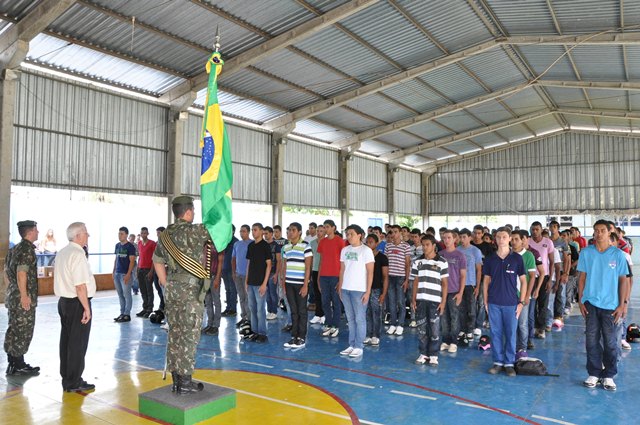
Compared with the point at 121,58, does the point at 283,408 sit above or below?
below

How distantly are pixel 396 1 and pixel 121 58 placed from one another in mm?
7142

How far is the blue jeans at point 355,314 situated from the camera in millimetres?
6582

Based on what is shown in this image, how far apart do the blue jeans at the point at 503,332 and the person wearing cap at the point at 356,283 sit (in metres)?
1.60

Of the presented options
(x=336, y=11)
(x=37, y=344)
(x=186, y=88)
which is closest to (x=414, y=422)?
(x=37, y=344)

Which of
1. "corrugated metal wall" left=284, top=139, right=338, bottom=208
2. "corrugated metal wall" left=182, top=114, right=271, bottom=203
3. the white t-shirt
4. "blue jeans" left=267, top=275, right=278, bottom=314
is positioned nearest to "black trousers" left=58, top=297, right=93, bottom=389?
the white t-shirt

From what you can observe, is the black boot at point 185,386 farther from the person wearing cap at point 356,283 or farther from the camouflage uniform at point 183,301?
the person wearing cap at point 356,283

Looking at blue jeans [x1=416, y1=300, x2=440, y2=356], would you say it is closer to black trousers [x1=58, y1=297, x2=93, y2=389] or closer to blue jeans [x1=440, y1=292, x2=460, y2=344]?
blue jeans [x1=440, y1=292, x2=460, y2=344]

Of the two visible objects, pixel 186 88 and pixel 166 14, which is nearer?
pixel 166 14

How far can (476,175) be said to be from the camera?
2816 centimetres

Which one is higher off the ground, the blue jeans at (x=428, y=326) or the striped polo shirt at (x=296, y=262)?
the striped polo shirt at (x=296, y=262)

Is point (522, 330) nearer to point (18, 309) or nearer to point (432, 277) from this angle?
point (432, 277)

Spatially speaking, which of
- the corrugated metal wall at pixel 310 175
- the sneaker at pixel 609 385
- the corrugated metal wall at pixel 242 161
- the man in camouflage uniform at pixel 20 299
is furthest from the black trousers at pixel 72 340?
the corrugated metal wall at pixel 310 175

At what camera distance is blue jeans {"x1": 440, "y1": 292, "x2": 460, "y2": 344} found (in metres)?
6.84

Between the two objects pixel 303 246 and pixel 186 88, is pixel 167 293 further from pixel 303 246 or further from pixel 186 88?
pixel 186 88
